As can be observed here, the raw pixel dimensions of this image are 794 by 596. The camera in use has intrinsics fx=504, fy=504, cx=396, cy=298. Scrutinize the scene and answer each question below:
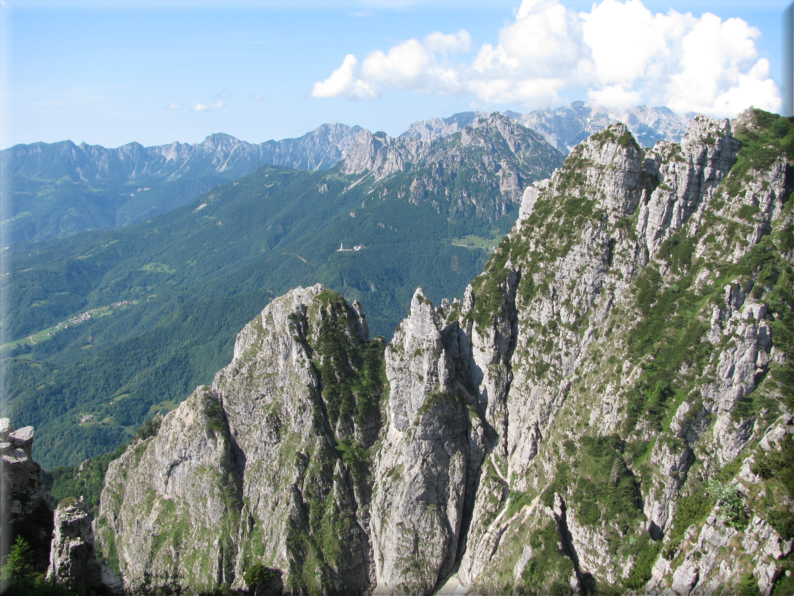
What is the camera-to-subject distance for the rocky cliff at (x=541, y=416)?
218 feet

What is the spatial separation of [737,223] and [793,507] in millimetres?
42165

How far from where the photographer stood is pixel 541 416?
8462 centimetres

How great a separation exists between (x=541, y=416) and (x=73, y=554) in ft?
218

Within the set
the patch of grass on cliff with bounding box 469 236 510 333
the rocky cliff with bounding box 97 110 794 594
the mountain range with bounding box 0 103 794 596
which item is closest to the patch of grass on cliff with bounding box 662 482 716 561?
the rocky cliff with bounding box 97 110 794 594

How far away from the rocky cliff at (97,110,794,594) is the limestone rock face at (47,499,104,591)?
60.5 ft

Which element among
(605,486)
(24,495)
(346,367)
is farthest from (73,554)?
(605,486)

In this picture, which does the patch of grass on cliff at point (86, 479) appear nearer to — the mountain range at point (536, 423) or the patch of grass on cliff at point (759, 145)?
the mountain range at point (536, 423)

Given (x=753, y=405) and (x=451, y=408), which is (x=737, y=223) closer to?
(x=753, y=405)

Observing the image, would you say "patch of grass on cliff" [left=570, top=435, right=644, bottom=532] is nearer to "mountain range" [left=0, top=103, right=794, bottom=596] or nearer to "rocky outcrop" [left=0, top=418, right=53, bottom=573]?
"mountain range" [left=0, top=103, right=794, bottom=596]

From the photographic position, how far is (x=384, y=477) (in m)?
89.4

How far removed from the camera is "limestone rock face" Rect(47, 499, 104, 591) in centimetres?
4656

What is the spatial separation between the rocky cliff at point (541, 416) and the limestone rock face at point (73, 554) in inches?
726

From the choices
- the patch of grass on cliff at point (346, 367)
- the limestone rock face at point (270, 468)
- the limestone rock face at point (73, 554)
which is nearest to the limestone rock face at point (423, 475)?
the limestone rock face at point (270, 468)

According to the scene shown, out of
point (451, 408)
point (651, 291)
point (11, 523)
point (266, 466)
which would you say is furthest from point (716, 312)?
point (11, 523)
